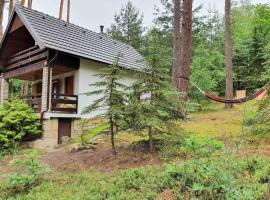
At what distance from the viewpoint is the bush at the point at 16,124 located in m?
10.5

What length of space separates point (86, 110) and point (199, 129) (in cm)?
388

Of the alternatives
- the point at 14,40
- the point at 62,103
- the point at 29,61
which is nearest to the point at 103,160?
the point at 62,103

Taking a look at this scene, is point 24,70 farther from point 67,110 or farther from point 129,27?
point 129,27

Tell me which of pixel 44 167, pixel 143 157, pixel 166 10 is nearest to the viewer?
pixel 44 167

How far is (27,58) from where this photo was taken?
14.2 m

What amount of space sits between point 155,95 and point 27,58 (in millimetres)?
9289

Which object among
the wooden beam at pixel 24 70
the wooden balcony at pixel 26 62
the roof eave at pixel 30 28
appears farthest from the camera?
the wooden balcony at pixel 26 62

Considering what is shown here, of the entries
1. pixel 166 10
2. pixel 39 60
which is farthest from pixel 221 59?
pixel 39 60

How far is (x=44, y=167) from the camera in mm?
5816

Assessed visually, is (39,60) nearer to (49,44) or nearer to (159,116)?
(49,44)

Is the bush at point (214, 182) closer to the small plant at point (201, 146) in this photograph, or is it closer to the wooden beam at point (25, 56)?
the small plant at point (201, 146)

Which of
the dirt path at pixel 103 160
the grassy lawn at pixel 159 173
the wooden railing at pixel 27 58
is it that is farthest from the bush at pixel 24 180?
the wooden railing at pixel 27 58

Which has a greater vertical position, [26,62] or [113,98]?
[26,62]

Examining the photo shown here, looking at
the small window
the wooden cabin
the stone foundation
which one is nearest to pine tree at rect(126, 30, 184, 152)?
the wooden cabin
